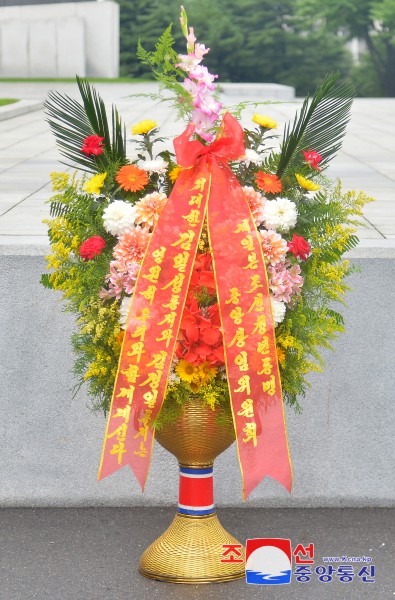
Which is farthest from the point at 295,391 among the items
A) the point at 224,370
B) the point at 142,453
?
the point at 142,453

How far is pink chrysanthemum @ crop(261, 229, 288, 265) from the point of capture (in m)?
4.29

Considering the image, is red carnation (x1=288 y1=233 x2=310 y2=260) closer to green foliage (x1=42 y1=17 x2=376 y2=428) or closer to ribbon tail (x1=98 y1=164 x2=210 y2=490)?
green foliage (x1=42 y1=17 x2=376 y2=428)

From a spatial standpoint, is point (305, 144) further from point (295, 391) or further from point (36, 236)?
point (36, 236)

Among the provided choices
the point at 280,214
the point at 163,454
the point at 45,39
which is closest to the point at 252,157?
the point at 280,214

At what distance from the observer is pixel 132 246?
4.31 meters

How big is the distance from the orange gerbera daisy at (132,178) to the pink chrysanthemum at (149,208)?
0.23 ft

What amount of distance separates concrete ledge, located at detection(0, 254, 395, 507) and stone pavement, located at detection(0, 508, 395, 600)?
0.10 m

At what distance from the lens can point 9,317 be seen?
224 inches

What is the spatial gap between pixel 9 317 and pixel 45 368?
0.32m

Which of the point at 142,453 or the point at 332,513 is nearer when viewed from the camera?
the point at 142,453

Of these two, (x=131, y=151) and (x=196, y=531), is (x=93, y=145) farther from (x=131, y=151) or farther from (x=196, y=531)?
(x=131, y=151)

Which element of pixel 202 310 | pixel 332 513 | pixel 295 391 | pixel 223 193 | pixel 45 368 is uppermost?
pixel 223 193

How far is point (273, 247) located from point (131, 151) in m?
7.93

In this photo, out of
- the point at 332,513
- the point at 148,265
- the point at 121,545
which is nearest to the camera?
the point at 148,265
